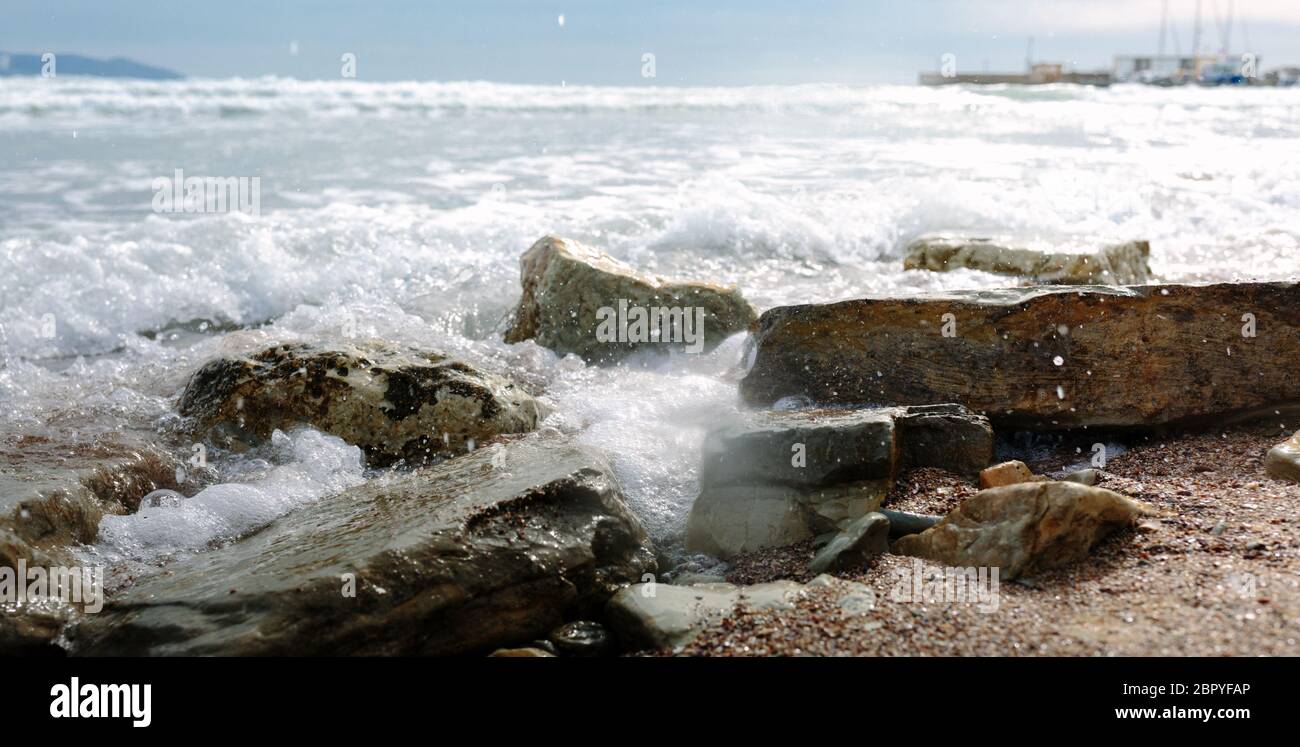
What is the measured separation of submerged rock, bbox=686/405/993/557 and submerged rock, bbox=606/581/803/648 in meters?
0.47

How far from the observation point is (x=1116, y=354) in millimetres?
4160

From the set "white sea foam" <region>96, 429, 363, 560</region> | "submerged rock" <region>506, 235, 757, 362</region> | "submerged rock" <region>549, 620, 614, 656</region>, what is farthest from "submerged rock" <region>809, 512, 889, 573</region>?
"submerged rock" <region>506, 235, 757, 362</region>

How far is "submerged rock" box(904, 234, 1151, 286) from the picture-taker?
22.7 feet

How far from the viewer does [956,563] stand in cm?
310

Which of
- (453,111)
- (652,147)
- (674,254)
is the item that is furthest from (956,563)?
(453,111)

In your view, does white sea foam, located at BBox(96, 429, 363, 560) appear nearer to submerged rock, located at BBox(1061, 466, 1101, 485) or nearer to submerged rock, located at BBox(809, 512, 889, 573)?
submerged rock, located at BBox(809, 512, 889, 573)

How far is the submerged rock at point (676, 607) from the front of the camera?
9.20 feet

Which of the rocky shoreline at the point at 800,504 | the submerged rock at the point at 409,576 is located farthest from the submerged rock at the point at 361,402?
the submerged rock at the point at 409,576

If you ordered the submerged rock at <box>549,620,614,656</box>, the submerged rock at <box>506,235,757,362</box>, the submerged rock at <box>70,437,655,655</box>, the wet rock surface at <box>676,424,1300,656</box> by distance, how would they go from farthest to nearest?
1. the submerged rock at <box>506,235,757,362</box>
2. the submerged rock at <box>549,620,614,656</box>
3. the submerged rock at <box>70,437,655,655</box>
4. the wet rock surface at <box>676,424,1300,656</box>

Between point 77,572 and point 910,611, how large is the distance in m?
2.65

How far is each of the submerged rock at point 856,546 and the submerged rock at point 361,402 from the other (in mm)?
1807

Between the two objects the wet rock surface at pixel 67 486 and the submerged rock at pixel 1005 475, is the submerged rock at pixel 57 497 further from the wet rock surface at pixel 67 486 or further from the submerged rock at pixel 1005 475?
the submerged rock at pixel 1005 475

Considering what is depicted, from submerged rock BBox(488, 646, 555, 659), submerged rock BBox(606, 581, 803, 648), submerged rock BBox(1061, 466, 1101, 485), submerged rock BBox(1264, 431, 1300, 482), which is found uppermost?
submerged rock BBox(1264, 431, 1300, 482)
